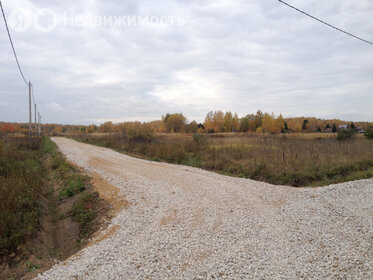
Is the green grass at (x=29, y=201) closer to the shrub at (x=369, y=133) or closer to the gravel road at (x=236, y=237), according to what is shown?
the gravel road at (x=236, y=237)

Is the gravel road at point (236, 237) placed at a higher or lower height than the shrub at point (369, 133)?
lower

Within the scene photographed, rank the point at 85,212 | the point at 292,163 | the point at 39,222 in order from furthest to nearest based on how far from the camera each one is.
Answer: the point at 292,163, the point at 85,212, the point at 39,222

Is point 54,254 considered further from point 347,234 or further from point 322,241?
point 347,234

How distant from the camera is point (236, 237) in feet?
18.1

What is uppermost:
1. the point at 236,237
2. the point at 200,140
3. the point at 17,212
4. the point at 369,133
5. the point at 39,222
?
the point at 369,133

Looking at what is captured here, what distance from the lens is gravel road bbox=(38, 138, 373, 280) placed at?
4328mm

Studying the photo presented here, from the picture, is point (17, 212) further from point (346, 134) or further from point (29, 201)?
point (346, 134)

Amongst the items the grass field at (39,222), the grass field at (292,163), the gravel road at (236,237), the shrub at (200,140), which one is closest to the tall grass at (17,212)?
the grass field at (39,222)

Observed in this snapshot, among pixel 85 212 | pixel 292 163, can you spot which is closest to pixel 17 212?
pixel 85 212

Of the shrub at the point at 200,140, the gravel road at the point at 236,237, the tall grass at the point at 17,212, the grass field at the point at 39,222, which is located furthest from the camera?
the shrub at the point at 200,140

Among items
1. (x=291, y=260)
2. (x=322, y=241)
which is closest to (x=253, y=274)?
(x=291, y=260)

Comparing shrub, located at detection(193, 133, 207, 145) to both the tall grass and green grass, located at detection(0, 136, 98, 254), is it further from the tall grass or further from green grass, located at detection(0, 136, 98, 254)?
the tall grass

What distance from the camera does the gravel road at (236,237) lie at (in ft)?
14.2

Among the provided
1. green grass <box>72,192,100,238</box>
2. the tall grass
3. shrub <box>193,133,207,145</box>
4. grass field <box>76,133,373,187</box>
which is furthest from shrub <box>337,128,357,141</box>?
the tall grass
